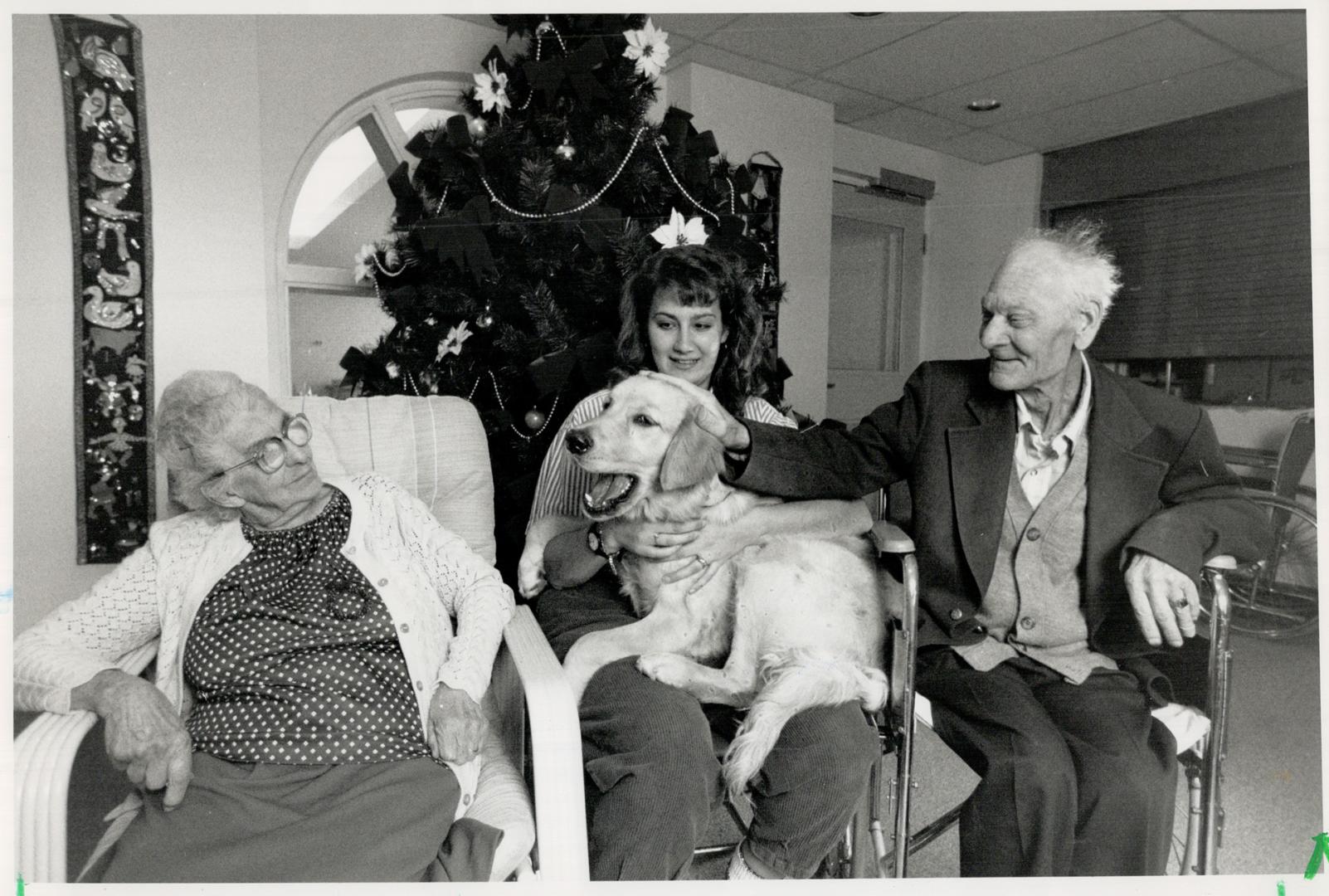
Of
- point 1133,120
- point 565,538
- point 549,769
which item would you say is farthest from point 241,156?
point 1133,120

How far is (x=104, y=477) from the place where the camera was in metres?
1.40

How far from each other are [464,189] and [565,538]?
1057 mm

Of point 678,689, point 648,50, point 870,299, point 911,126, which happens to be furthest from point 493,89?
point 678,689

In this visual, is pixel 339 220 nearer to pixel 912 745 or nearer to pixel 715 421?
pixel 715 421

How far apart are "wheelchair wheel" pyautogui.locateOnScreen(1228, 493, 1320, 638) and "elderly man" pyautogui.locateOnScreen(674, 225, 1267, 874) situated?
0.05 meters

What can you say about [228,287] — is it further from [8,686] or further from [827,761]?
[827,761]

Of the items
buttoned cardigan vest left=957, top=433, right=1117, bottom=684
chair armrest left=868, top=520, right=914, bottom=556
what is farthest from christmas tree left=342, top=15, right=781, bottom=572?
buttoned cardigan vest left=957, top=433, right=1117, bottom=684

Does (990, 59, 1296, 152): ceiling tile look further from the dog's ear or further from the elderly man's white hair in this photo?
the dog's ear

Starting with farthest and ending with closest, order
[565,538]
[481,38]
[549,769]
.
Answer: [481,38] < [565,538] < [549,769]

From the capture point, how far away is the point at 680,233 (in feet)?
6.37

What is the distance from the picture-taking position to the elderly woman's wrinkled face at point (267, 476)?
1264 mm

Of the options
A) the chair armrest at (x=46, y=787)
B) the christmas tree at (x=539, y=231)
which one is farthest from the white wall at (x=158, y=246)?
the christmas tree at (x=539, y=231)

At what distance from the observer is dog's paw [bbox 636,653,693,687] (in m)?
1.33

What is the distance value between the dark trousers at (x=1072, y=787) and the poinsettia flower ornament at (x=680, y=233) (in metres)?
1.26
